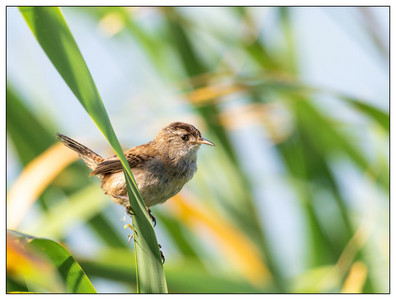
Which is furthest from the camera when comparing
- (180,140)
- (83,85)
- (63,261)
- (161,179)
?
(180,140)

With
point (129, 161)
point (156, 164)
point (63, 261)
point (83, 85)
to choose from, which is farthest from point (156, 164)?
point (83, 85)

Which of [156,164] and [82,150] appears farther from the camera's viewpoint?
[82,150]

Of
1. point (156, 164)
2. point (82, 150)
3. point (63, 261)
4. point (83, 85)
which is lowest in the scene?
point (63, 261)

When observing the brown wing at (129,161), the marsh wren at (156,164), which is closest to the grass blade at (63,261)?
the marsh wren at (156,164)

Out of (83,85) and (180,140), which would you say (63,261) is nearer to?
(83,85)

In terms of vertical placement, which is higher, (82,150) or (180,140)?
(82,150)

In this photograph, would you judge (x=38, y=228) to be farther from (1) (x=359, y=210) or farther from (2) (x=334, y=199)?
(1) (x=359, y=210)
